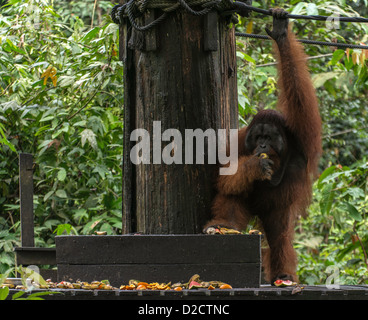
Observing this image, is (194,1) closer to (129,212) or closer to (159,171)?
(159,171)

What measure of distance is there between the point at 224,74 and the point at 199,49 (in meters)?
0.19

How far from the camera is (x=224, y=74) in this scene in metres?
2.88

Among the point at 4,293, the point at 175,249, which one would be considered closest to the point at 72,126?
the point at 175,249

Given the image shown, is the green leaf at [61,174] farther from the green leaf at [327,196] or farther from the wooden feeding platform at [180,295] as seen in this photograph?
the wooden feeding platform at [180,295]

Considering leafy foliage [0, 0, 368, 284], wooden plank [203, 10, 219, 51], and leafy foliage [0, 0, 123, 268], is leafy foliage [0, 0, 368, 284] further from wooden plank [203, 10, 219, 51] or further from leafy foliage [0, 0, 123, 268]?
wooden plank [203, 10, 219, 51]

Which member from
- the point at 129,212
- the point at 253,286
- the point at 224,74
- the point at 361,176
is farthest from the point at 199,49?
the point at 361,176

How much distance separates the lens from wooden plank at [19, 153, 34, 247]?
4035mm

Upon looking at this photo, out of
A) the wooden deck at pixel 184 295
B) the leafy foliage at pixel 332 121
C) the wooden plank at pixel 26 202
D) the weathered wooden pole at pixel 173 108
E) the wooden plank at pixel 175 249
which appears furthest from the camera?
the leafy foliage at pixel 332 121

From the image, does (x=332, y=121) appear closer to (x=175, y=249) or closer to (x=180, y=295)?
(x=175, y=249)

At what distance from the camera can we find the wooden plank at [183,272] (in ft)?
7.58

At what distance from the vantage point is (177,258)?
231 cm

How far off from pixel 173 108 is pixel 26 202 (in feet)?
5.78
